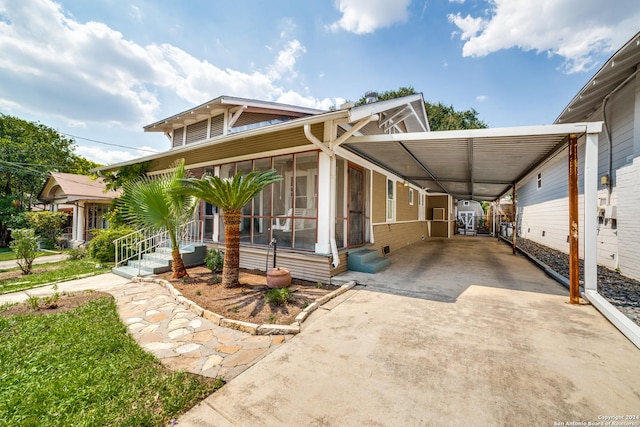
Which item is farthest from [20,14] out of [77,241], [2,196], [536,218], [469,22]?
[536,218]

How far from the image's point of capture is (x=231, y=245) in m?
4.77

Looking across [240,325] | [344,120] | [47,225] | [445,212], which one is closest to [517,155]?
[344,120]

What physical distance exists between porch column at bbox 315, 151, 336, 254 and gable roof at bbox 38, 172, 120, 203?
12.3 m

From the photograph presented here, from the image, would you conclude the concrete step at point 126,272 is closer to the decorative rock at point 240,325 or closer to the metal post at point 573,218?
the decorative rock at point 240,325

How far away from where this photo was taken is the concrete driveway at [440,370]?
6.15 ft

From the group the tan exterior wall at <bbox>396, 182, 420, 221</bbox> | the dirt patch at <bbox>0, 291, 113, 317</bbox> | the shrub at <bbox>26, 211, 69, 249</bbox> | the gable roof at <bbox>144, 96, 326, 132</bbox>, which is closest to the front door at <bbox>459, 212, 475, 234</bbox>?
the tan exterior wall at <bbox>396, 182, 420, 221</bbox>

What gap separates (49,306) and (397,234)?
31.5 feet

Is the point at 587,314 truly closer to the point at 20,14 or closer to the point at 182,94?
the point at 182,94

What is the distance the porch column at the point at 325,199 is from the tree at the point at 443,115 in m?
20.2

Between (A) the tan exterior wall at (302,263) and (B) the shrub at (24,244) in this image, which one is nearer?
(A) the tan exterior wall at (302,263)

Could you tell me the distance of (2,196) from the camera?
46.5 ft

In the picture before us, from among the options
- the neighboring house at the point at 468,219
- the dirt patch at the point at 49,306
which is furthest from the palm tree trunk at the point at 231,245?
the neighboring house at the point at 468,219

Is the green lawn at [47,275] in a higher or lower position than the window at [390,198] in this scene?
lower

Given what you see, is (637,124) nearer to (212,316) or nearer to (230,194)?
(230,194)
